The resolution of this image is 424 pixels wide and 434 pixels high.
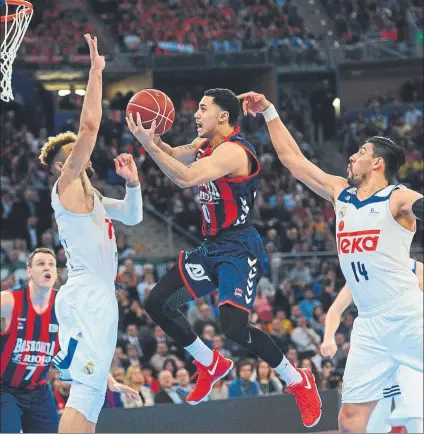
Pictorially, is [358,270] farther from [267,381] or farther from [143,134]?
[267,381]

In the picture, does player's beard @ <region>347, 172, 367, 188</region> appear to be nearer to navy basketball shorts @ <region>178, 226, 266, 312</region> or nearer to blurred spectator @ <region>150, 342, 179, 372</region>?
navy basketball shorts @ <region>178, 226, 266, 312</region>

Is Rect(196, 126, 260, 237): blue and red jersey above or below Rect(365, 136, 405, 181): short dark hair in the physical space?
below

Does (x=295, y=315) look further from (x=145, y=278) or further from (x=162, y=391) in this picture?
(x=162, y=391)

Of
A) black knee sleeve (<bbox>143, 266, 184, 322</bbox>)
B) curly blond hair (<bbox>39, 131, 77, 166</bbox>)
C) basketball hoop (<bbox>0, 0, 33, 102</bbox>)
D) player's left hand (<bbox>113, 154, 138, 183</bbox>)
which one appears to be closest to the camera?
player's left hand (<bbox>113, 154, 138, 183</bbox>)

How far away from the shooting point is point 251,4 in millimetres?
27000

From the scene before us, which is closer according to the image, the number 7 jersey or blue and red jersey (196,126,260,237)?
the number 7 jersey

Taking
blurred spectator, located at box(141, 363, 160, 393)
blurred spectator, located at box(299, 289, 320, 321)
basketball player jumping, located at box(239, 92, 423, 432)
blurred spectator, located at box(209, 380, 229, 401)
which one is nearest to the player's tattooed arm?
basketball player jumping, located at box(239, 92, 423, 432)

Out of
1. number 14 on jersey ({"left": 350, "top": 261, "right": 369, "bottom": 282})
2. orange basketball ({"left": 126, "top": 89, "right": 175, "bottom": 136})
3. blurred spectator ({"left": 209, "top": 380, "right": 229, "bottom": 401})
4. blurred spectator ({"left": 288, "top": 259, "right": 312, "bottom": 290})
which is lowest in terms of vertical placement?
blurred spectator ({"left": 209, "top": 380, "right": 229, "bottom": 401})

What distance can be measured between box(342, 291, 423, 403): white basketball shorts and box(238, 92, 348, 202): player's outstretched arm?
42.9 inches

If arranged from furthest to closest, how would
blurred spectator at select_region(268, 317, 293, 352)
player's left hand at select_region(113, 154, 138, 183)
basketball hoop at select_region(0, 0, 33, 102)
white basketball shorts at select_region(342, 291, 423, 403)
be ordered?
blurred spectator at select_region(268, 317, 293, 352) < basketball hoop at select_region(0, 0, 33, 102) < player's left hand at select_region(113, 154, 138, 183) < white basketball shorts at select_region(342, 291, 423, 403)

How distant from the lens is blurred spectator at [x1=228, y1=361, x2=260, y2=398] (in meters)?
12.5

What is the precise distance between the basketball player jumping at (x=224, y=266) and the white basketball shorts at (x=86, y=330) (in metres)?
0.82

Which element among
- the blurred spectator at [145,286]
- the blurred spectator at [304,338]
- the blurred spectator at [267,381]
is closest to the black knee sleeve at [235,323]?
the blurred spectator at [267,381]

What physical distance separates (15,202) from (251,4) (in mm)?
12483
